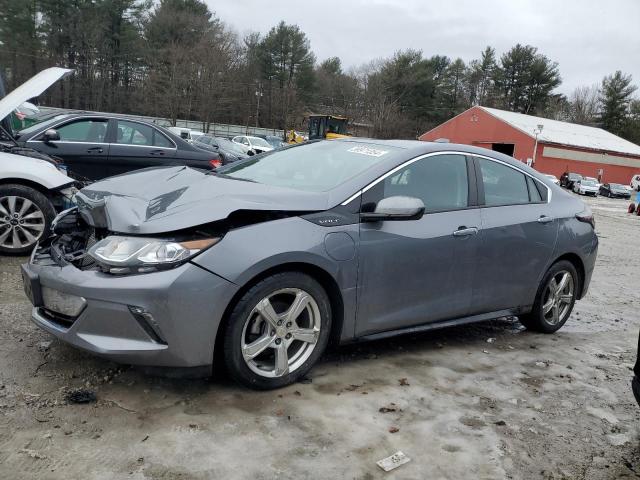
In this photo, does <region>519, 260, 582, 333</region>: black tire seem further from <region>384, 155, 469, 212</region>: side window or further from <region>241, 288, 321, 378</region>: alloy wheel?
<region>241, 288, 321, 378</region>: alloy wheel

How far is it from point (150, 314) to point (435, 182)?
2.20 metres

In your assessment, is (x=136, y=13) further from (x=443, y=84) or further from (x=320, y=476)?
(x=320, y=476)

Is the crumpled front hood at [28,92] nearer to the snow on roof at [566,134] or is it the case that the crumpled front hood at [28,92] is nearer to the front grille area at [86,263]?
the front grille area at [86,263]

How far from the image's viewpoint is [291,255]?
3115mm

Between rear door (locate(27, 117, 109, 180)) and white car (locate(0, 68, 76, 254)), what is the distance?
2215mm

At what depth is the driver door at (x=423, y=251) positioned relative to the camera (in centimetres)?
353

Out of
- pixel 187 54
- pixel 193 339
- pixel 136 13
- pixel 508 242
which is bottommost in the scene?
pixel 193 339

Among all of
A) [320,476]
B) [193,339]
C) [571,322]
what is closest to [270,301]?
[193,339]

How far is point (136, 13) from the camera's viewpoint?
177 feet

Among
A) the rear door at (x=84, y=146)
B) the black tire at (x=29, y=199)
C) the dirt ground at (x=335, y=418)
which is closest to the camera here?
the dirt ground at (x=335, y=418)

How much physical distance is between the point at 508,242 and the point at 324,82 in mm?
62395

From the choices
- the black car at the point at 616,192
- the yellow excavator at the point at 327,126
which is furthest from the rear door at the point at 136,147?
the black car at the point at 616,192

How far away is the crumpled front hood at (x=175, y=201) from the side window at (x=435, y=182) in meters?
0.63

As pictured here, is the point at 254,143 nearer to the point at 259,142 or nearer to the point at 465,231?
the point at 259,142
